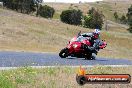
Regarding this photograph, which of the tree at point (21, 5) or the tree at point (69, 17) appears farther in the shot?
the tree at point (69, 17)

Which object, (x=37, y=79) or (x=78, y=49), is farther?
(x=78, y=49)

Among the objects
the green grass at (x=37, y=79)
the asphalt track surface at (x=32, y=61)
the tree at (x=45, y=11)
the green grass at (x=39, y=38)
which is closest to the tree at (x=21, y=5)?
the tree at (x=45, y=11)

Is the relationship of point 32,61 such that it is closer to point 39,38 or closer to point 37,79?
point 37,79

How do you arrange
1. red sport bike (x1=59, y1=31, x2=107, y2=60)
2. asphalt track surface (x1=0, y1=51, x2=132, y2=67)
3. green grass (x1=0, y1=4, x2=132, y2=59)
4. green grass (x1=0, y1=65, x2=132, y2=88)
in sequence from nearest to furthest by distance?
green grass (x1=0, y1=65, x2=132, y2=88) → asphalt track surface (x1=0, y1=51, x2=132, y2=67) → red sport bike (x1=59, y1=31, x2=107, y2=60) → green grass (x1=0, y1=4, x2=132, y2=59)

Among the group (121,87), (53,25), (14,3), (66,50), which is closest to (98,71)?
(121,87)

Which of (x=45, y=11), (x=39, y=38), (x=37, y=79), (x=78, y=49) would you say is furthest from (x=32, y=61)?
(x=45, y=11)

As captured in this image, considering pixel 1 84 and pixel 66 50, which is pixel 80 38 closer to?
pixel 66 50

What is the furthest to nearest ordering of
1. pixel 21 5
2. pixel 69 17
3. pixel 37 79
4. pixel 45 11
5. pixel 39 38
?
pixel 45 11 → pixel 69 17 → pixel 21 5 → pixel 39 38 → pixel 37 79

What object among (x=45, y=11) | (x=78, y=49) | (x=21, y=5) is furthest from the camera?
(x=45, y=11)

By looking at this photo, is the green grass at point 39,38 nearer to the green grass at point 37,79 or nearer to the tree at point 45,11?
the green grass at point 37,79

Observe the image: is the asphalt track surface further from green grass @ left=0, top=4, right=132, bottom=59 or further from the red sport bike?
green grass @ left=0, top=4, right=132, bottom=59

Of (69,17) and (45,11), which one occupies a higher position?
(69,17)

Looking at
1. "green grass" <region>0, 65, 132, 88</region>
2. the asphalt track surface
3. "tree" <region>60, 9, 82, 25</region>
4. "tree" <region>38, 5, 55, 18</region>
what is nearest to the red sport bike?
the asphalt track surface

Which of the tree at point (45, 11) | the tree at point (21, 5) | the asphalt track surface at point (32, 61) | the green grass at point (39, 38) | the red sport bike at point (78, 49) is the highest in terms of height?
the asphalt track surface at point (32, 61)
